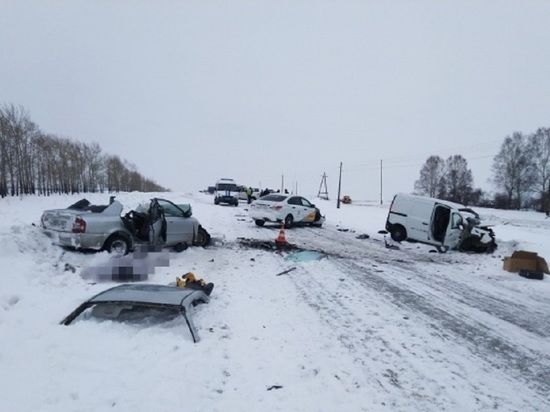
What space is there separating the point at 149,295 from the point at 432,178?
8757 cm

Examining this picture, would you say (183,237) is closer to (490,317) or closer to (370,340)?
(370,340)

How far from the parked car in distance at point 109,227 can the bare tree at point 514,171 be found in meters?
69.7

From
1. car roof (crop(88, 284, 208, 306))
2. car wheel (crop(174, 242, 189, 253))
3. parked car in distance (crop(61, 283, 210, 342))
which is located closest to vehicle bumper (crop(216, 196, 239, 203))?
car wheel (crop(174, 242, 189, 253))

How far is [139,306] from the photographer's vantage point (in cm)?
450

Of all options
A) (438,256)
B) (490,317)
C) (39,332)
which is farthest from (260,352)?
(438,256)

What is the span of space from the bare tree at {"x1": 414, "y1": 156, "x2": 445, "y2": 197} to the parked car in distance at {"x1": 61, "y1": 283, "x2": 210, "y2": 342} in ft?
276

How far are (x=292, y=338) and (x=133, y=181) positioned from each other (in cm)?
10625

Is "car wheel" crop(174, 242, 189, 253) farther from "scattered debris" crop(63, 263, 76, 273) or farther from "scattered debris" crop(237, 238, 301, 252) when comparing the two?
"scattered debris" crop(63, 263, 76, 273)

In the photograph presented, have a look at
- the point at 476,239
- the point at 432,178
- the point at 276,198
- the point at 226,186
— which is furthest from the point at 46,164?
the point at 432,178

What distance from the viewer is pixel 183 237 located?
34.2 feet

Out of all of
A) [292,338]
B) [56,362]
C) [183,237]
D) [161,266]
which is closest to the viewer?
[56,362]

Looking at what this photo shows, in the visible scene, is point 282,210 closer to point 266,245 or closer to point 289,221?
point 289,221

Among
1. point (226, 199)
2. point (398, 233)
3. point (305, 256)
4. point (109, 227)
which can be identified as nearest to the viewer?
point (109, 227)

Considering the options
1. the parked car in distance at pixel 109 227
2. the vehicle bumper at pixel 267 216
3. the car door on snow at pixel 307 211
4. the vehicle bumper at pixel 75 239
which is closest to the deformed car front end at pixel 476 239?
the car door on snow at pixel 307 211
